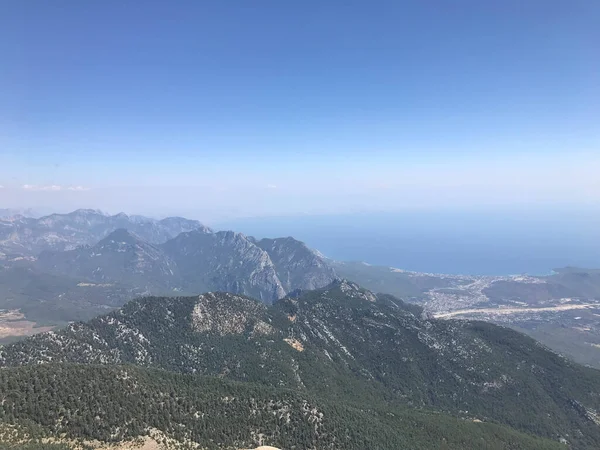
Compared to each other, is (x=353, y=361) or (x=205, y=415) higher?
(x=205, y=415)

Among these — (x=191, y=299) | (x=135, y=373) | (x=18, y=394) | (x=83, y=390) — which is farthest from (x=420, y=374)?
(x=18, y=394)

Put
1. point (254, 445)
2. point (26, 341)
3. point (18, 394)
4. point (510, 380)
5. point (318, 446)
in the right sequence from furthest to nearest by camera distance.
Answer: point (510, 380) < point (26, 341) < point (318, 446) < point (254, 445) < point (18, 394)

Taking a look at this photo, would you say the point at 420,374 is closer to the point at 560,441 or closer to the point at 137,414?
the point at 560,441

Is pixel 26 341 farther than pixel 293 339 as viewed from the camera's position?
No

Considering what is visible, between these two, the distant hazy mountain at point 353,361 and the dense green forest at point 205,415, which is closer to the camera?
the dense green forest at point 205,415

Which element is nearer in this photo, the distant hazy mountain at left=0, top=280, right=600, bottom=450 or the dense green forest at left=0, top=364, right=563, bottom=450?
the dense green forest at left=0, top=364, right=563, bottom=450

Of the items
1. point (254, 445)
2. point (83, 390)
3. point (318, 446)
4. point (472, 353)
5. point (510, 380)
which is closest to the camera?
point (83, 390)

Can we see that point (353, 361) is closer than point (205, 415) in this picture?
No

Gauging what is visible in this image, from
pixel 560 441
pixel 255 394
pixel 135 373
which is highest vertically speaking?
pixel 135 373
